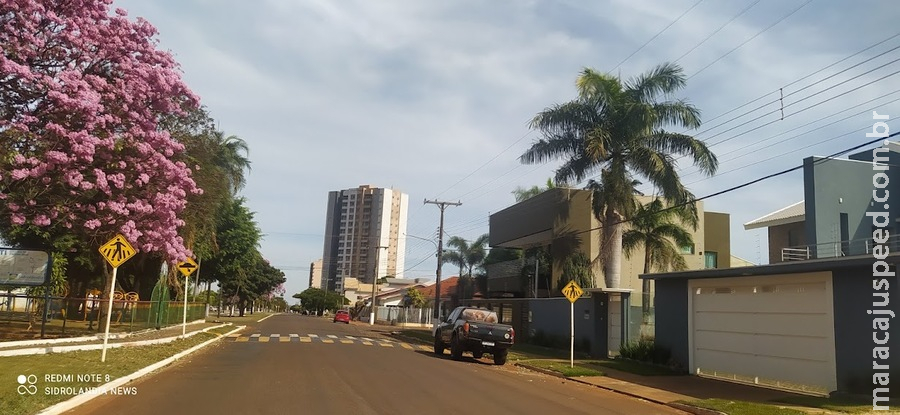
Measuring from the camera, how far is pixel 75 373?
1286cm

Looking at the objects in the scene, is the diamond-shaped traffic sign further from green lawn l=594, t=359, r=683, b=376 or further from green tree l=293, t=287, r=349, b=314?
green tree l=293, t=287, r=349, b=314

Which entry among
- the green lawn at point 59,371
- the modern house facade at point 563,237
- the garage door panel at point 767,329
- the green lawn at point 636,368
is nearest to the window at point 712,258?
the modern house facade at point 563,237

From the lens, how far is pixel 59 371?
42.5 ft

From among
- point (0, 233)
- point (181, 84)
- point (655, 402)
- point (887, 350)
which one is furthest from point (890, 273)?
point (0, 233)

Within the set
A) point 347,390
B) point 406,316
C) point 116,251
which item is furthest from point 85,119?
point 406,316

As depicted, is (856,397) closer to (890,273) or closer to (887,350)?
(887,350)

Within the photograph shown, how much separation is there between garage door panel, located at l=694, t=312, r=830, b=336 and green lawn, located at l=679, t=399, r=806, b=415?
12.2 feet

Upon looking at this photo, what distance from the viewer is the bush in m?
21.2

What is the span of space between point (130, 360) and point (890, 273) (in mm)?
16994

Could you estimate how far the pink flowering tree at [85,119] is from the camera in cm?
1636

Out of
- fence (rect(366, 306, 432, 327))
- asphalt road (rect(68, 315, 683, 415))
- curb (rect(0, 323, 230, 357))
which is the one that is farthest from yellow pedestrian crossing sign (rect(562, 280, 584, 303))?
fence (rect(366, 306, 432, 327))

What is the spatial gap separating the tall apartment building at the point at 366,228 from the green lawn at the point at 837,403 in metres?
65.6

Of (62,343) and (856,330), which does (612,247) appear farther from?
(62,343)

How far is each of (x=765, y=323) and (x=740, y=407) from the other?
18.0 ft
